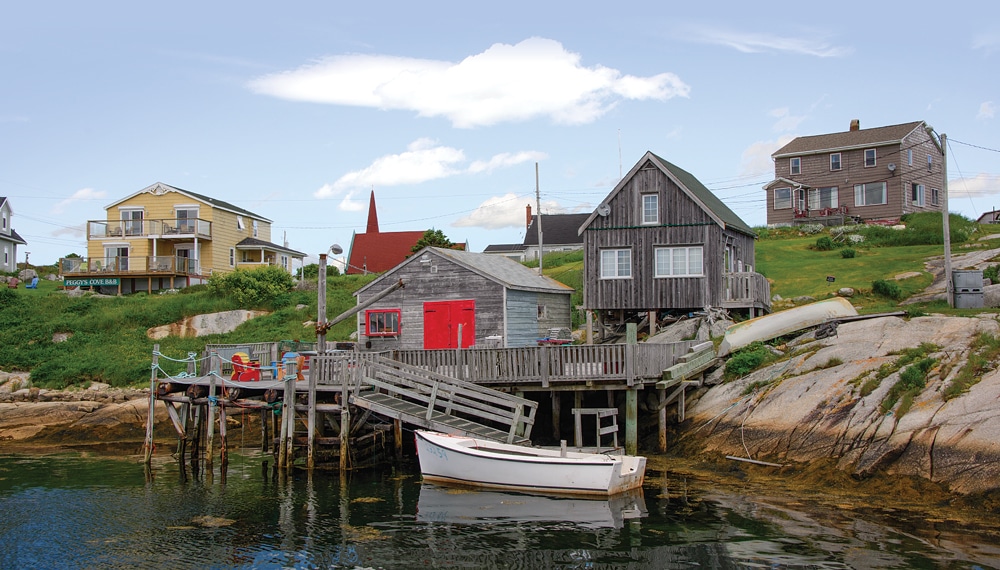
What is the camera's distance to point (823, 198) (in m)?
60.1

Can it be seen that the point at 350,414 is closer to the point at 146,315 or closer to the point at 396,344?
the point at 396,344

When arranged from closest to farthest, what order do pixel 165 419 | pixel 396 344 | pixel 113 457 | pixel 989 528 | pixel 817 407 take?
pixel 989 528 < pixel 817 407 < pixel 113 457 < pixel 396 344 < pixel 165 419

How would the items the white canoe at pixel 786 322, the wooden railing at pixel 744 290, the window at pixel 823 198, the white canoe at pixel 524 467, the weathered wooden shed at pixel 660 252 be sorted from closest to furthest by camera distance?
the white canoe at pixel 524 467, the white canoe at pixel 786 322, the wooden railing at pixel 744 290, the weathered wooden shed at pixel 660 252, the window at pixel 823 198

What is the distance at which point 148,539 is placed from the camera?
17484 millimetres

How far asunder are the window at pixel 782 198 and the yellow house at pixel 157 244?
37564 millimetres

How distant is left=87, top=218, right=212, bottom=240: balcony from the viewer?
186ft

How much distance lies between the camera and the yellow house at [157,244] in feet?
182

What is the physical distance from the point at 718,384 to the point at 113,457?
20.9 m

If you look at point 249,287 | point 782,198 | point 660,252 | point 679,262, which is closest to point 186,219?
point 249,287

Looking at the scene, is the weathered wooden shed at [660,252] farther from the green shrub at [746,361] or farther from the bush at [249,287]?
the bush at [249,287]

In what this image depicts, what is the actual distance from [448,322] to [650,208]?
954 cm

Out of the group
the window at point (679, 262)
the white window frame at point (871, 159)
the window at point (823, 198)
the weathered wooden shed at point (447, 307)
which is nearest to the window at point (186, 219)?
the weathered wooden shed at point (447, 307)

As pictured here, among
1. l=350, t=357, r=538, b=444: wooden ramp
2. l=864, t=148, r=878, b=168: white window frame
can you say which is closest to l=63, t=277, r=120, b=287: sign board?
l=350, t=357, r=538, b=444: wooden ramp

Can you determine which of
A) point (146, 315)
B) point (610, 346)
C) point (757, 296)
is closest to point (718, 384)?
point (610, 346)
